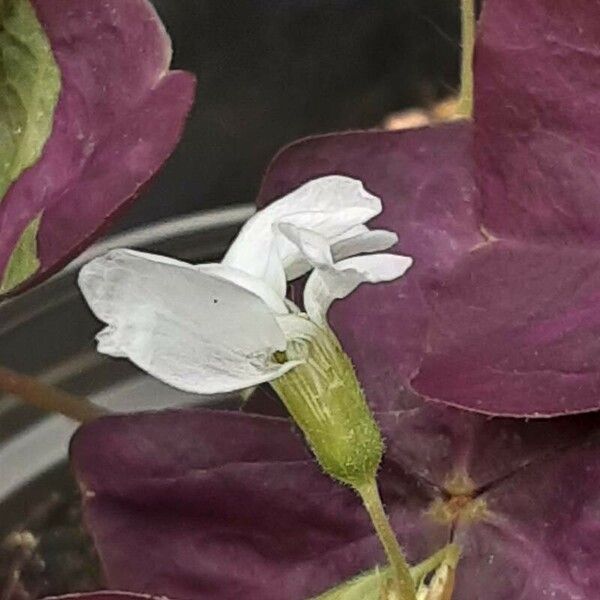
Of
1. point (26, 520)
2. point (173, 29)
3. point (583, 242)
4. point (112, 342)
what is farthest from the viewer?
point (173, 29)

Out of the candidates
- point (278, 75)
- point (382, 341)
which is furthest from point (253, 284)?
point (278, 75)

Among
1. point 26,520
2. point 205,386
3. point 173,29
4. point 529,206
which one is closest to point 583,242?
point 529,206

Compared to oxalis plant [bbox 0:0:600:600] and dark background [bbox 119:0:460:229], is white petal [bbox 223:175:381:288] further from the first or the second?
dark background [bbox 119:0:460:229]

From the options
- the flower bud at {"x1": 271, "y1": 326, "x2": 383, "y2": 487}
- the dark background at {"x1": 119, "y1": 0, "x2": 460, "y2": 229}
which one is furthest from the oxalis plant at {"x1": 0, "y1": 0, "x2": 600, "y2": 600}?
the dark background at {"x1": 119, "y1": 0, "x2": 460, "y2": 229}

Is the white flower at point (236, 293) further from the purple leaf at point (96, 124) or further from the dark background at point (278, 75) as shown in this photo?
the dark background at point (278, 75)

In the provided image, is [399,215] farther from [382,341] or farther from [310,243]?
[310,243]

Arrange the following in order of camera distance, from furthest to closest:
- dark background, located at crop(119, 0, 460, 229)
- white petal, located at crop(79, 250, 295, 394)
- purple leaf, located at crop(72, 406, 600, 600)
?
dark background, located at crop(119, 0, 460, 229), purple leaf, located at crop(72, 406, 600, 600), white petal, located at crop(79, 250, 295, 394)

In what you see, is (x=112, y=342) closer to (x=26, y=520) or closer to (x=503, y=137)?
(x=503, y=137)
